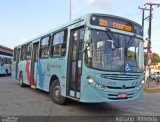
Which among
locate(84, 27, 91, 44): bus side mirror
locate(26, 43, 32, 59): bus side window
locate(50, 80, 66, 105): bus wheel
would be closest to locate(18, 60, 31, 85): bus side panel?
locate(26, 43, 32, 59): bus side window

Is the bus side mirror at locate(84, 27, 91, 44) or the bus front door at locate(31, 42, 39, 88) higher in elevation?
the bus side mirror at locate(84, 27, 91, 44)

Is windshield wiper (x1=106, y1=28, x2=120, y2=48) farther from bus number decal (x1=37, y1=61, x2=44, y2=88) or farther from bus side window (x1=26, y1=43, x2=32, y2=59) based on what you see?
bus side window (x1=26, y1=43, x2=32, y2=59)

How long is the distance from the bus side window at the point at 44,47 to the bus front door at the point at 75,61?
2.84 metres

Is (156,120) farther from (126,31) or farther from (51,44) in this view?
(51,44)

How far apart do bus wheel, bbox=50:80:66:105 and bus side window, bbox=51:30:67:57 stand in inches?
46.1

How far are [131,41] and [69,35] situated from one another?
2.25 meters

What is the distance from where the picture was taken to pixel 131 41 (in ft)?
32.6

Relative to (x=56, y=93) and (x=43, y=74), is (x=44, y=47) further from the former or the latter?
(x=56, y=93)

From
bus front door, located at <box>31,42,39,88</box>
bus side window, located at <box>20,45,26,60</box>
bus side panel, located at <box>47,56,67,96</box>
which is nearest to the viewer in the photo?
bus side panel, located at <box>47,56,67,96</box>

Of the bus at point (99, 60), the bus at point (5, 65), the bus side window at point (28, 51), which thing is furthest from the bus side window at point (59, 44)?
the bus at point (5, 65)

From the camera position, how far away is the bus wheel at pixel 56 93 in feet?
36.7

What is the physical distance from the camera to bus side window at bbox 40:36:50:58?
13039mm

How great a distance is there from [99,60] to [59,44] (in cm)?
291

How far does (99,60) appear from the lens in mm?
9055
